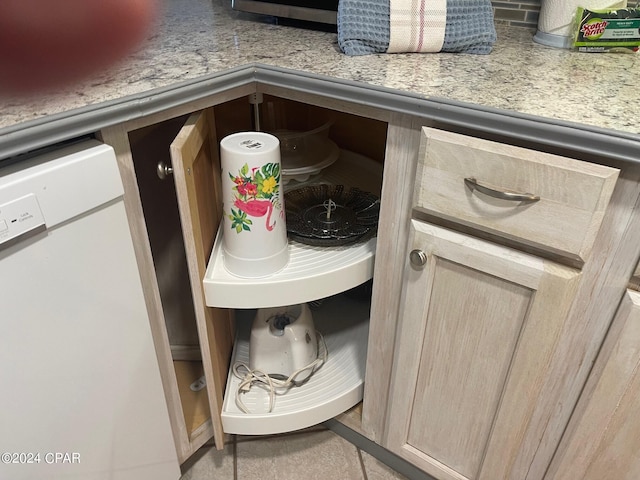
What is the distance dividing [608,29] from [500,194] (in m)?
0.50

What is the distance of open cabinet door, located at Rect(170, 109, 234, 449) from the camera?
2.51 feet

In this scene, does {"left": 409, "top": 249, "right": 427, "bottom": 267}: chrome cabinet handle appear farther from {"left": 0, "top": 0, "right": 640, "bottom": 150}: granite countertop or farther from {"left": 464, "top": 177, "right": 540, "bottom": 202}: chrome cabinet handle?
{"left": 0, "top": 0, "right": 640, "bottom": 150}: granite countertop

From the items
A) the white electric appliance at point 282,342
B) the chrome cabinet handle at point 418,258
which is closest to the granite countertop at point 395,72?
the chrome cabinet handle at point 418,258

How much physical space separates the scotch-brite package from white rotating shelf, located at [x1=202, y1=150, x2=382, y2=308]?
1.85ft

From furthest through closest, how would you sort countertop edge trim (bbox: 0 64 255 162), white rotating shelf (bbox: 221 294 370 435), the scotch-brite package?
white rotating shelf (bbox: 221 294 370 435) → the scotch-brite package → countertop edge trim (bbox: 0 64 255 162)

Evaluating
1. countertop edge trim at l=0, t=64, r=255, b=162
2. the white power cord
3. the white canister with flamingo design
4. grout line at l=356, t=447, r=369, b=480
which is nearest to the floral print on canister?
the white canister with flamingo design

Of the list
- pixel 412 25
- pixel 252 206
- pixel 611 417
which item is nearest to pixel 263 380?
pixel 252 206

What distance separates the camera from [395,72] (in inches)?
32.7

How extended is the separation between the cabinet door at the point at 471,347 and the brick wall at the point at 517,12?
68 cm

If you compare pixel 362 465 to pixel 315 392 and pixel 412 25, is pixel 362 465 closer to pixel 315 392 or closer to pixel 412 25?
pixel 315 392

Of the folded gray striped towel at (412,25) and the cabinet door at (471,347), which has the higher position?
the folded gray striped towel at (412,25)

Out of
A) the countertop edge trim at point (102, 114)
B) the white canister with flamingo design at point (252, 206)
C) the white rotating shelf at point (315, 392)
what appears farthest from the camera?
the white rotating shelf at point (315, 392)

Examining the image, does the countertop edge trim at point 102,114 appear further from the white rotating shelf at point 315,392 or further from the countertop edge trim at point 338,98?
the white rotating shelf at point 315,392

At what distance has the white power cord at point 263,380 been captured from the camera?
109 centimetres
